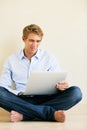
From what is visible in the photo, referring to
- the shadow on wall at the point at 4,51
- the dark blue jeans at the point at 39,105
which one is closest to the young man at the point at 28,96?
the dark blue jeans at the point at 39,105

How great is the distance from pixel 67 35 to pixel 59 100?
31.0 inches

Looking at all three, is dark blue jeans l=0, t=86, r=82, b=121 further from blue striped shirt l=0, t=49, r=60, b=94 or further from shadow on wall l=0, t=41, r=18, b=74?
shadow on wall l=0, t=41, r=18, b=74

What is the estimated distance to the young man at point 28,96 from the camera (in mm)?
2287

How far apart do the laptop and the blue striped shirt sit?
0.90ft

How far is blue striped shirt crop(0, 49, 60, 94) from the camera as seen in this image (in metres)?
2.61

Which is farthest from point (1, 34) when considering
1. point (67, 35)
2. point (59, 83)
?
point (59, 83)

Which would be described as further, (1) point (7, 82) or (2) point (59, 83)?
(1) point (7, 82)

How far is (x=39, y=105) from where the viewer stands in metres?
2.41

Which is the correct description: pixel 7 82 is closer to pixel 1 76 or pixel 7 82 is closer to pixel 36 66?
pixel 1 76

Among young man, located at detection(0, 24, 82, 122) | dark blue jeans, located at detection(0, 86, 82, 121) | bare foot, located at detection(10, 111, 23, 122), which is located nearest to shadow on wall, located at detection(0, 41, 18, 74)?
young man, located at detection(0, 24, 82, 122)

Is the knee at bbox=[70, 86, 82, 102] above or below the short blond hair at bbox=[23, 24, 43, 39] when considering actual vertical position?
below

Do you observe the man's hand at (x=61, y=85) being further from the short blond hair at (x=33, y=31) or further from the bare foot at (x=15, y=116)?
the short blond hair at (x=33, y=31)

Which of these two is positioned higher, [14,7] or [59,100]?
[14,7]

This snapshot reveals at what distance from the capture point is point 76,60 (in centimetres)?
295
